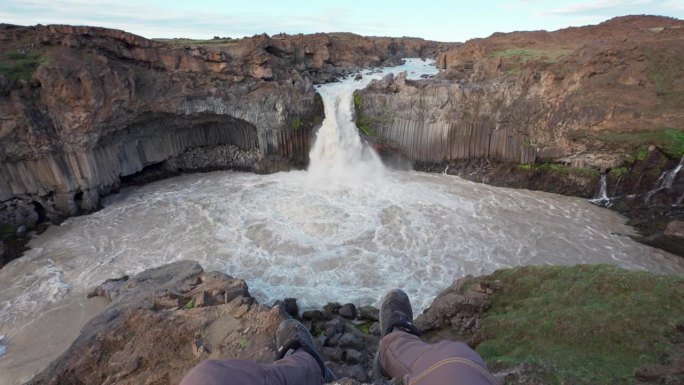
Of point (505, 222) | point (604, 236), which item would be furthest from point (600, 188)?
point (505, 222)

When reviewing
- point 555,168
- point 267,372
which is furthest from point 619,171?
point 267,372

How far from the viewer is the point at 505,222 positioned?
1764 cm

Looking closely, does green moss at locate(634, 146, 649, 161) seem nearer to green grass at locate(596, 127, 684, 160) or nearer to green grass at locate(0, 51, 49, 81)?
green grass at locate(596, 127, 684, 160)

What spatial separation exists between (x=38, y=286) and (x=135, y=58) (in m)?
13.2

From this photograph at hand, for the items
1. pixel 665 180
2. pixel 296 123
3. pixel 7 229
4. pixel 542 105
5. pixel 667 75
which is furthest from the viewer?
pixel 296 123

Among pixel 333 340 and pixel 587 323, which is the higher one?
pixel 587 323

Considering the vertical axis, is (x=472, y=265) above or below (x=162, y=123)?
below

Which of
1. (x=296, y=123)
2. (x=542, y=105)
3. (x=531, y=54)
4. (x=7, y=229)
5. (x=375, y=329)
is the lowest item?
(x=375, y=329)

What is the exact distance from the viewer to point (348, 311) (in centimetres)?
1168

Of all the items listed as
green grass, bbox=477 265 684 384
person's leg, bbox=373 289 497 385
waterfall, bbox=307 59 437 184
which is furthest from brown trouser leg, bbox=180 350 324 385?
waterfall, bbox=307 59 437 184

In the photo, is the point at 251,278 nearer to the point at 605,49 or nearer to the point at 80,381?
the point at 80,381

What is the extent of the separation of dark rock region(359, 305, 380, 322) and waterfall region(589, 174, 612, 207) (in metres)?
14.8

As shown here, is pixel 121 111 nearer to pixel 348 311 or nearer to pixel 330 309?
pixel 330 309

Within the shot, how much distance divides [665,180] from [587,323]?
631 inches
